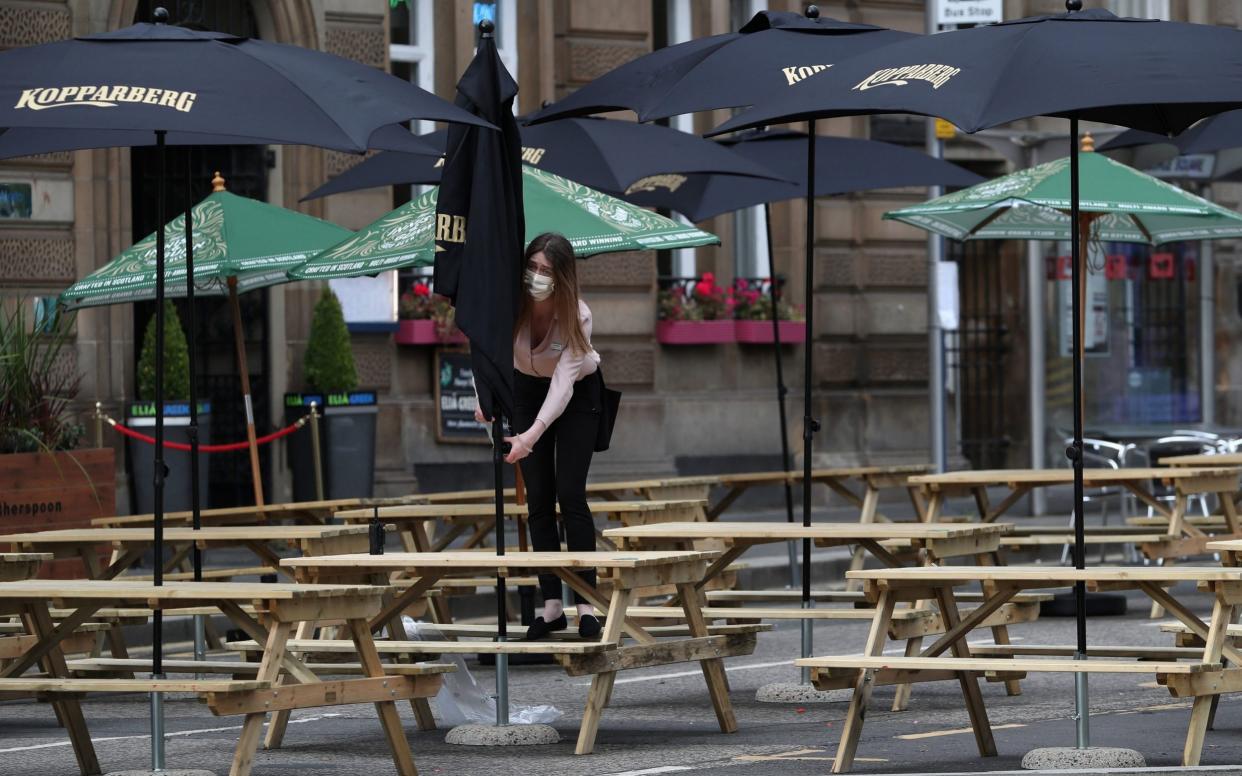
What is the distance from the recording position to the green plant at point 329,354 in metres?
19.2

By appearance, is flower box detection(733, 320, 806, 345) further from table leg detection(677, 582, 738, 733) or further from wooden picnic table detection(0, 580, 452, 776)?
wooden picnic table detection(0, 580, 452, 776)

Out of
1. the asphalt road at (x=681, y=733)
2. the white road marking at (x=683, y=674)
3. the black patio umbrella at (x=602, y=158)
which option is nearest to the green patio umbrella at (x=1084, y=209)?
the black patio umbrella at (x=602, y=158)

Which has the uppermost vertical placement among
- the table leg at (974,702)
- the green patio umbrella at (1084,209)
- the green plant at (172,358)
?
the green patio umbrella at (1084,209)

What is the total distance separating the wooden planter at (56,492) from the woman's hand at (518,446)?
4758 millimetres

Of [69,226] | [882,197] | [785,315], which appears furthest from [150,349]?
[882,197]

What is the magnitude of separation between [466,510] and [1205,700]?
4409mm

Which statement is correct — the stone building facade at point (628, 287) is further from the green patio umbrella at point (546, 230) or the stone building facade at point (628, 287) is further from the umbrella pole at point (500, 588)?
the umbrella pole at point (500, 588)

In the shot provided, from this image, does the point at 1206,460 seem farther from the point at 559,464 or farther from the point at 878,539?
the point at 559,464

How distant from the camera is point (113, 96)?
845cm

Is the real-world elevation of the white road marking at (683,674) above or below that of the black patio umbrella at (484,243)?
below

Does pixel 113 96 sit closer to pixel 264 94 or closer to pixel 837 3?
pixel 264 94

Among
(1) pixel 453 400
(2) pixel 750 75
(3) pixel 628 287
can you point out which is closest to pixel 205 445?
(1) pixel 453 400

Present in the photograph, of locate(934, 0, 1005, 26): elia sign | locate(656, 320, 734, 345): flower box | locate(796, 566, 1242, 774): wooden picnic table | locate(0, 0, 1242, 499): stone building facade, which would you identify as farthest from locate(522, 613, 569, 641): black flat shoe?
locate(656, 320, 734, 345): flower box

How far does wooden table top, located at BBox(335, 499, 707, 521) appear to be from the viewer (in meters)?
11.8
